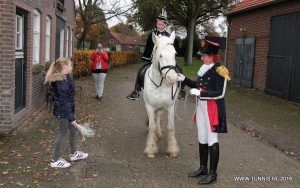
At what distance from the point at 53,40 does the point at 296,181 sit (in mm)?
10425

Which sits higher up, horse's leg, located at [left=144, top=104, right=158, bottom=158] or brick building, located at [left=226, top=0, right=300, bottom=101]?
brick building, located at [left=226, top=0, right=300, bottom=101]

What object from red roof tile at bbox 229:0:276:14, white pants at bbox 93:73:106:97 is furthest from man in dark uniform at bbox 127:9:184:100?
red roof tile at bbox 229:0:276:14

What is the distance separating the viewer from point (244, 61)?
69.6 ft

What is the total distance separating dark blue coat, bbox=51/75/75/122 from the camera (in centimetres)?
645

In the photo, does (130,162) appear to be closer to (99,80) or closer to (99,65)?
(99,80)

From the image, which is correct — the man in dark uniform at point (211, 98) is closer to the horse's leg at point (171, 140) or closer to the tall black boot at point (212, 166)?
the tall black boot at point (212, 166)

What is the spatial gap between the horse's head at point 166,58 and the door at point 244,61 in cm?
1401

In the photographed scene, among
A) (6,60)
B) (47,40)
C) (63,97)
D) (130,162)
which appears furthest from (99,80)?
(63,97)

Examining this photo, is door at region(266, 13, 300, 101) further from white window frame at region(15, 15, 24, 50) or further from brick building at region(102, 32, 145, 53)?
brick building at region(102, 32, 145, 53)

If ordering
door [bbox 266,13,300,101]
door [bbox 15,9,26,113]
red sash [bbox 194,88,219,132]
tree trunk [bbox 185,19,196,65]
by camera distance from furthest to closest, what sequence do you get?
1. tree trunk [bbox 185,19,196,65]
2. door [bbox 266,13,300,101]
3. door [bbox 15,9,26,113]
4. red sash [bbox 194,88,219,132]

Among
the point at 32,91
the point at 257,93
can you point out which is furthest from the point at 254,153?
the point at 257,93

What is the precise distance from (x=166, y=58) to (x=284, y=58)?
11.2 metres

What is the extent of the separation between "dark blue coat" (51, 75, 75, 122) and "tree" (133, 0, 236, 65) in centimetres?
2927

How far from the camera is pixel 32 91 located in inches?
429
